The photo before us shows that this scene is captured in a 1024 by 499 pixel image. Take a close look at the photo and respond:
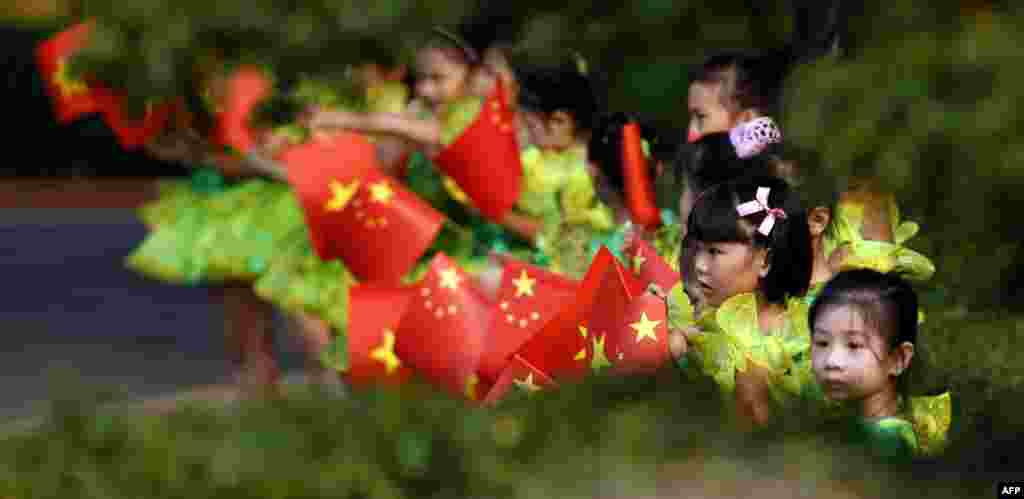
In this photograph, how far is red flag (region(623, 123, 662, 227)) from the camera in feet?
14.8

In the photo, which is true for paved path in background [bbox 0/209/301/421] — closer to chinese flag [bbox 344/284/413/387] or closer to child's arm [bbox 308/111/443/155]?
child's arm [bbox 308/111/443/155]

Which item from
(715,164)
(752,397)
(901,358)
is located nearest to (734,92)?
(715,164)

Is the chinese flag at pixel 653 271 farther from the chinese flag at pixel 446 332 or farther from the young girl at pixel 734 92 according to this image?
the chinese flag at pixel 446 332

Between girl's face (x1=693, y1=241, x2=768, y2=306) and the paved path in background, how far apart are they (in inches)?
140

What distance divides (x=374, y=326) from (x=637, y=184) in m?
1.26

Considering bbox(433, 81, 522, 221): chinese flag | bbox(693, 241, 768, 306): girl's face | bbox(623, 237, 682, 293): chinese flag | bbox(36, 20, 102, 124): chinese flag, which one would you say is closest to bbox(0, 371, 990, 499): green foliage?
bbox(693, 241, 768, 306): girl's face

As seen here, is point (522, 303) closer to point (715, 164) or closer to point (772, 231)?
point (715, 164)

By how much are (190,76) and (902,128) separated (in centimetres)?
259

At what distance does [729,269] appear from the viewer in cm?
348

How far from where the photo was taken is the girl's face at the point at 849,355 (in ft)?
10.5

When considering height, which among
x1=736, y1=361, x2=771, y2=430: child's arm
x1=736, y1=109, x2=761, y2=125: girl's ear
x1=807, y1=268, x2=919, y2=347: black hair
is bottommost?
x1=736, y1=361, x2=771, y2=430: child's arm

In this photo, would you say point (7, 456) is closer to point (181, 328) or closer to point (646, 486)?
point (646, 486)

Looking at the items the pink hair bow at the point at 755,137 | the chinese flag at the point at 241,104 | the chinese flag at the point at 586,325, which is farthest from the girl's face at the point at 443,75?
the chinese flag at the point at 586,325

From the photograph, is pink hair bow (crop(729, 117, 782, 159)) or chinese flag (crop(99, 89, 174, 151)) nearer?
pink hair bow (crop(729, 117, 782, 159))
